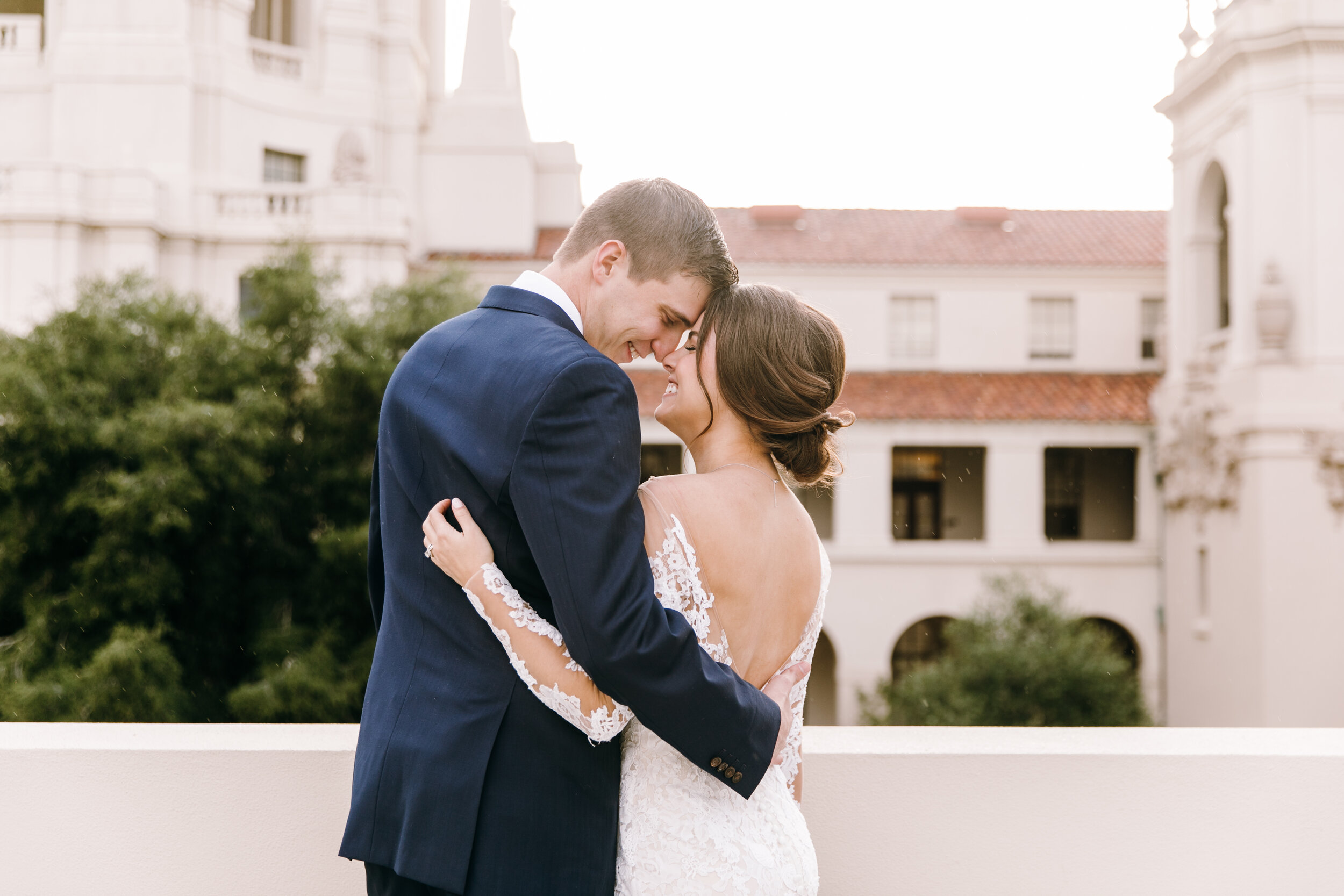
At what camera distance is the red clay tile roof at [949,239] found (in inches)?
944

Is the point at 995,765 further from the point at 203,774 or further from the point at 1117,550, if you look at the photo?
the point at 1117,550

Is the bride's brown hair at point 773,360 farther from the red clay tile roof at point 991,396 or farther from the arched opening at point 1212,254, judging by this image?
the arched opening at point 1212,254

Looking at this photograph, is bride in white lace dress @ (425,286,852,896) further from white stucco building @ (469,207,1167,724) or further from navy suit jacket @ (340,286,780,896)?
white stucco building @ (469,207,1167,724)

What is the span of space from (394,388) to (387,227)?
836 inches

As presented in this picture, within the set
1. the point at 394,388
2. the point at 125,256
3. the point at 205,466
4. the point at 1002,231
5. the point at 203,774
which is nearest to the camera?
the point at 394,388

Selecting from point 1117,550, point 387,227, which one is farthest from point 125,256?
point 1117,550

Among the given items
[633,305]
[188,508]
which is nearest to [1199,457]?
[188,508]

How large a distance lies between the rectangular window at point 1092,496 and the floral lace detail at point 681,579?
2383 centimetres

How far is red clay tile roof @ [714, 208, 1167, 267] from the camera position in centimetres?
2398

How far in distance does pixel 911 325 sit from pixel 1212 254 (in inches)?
239

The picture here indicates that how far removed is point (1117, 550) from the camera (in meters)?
22.4

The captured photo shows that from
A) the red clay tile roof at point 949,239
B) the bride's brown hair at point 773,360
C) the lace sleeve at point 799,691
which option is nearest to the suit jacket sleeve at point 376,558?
the bride's brown hair at point 773,360

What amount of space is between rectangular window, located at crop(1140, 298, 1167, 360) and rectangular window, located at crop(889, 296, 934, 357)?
446 centimetres

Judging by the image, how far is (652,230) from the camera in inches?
73.4
